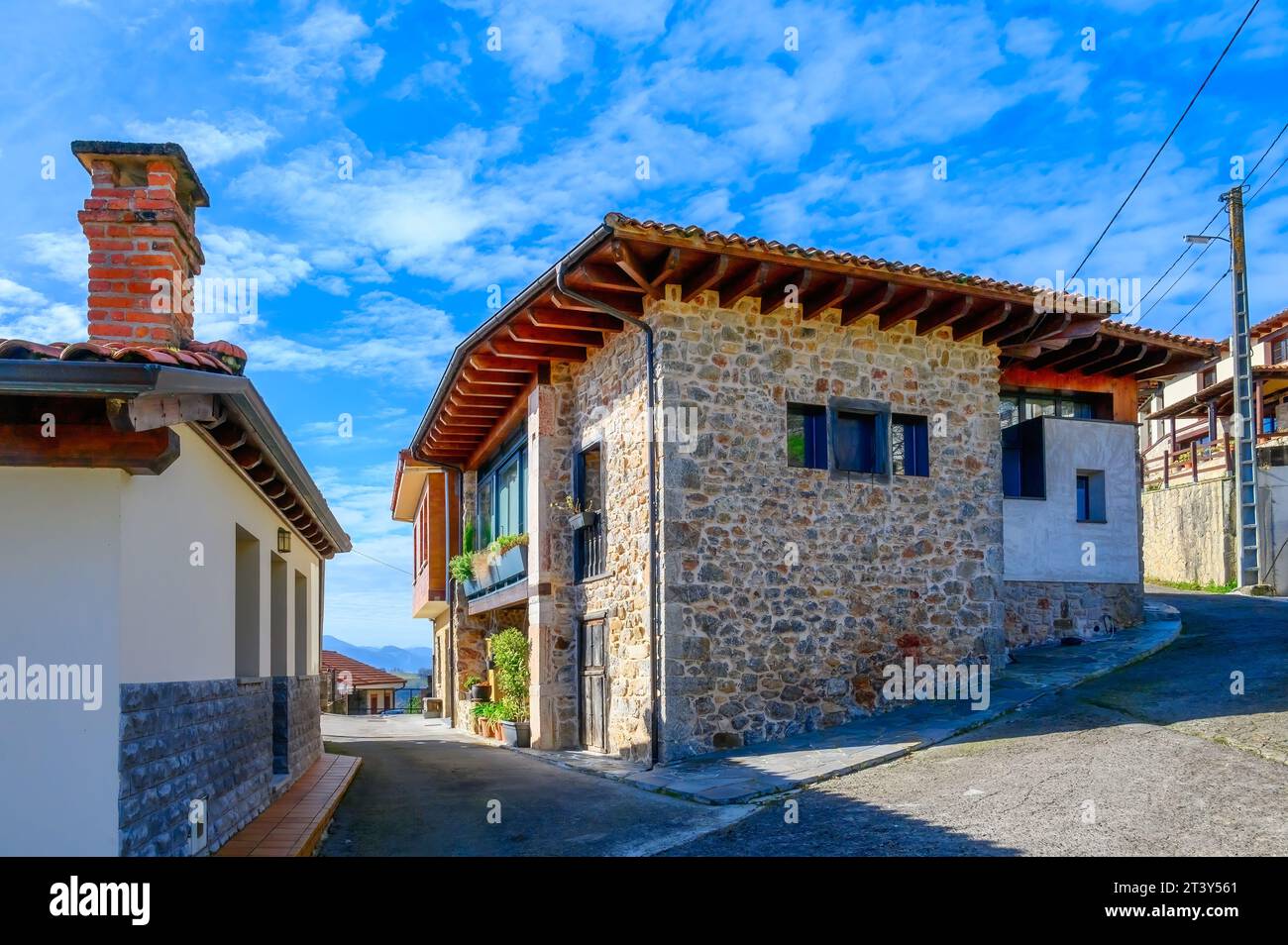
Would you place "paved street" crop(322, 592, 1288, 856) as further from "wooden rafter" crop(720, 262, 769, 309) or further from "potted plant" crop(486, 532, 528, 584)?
"wooden rafter" crop(720, 262, 769, 309)

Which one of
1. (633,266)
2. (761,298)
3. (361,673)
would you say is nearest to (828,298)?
(761,298)

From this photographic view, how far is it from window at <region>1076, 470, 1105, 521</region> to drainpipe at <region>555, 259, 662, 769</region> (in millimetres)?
7290

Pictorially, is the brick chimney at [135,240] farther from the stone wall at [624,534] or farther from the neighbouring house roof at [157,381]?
the stone wall at [624,534]

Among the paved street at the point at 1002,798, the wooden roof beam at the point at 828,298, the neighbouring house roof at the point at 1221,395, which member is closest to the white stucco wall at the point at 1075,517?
the paved street at the point at 1002,798

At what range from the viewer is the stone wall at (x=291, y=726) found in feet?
34.5

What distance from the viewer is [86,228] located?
7582 millimetres

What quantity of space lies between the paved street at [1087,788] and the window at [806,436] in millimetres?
3585

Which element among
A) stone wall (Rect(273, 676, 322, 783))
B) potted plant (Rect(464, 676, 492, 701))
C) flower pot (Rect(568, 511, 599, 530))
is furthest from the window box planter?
stone wall (Rect(273, 676, 322, 783))

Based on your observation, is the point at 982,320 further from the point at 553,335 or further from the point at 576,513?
the point at 576,513

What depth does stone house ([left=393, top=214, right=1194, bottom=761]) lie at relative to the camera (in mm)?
11648
